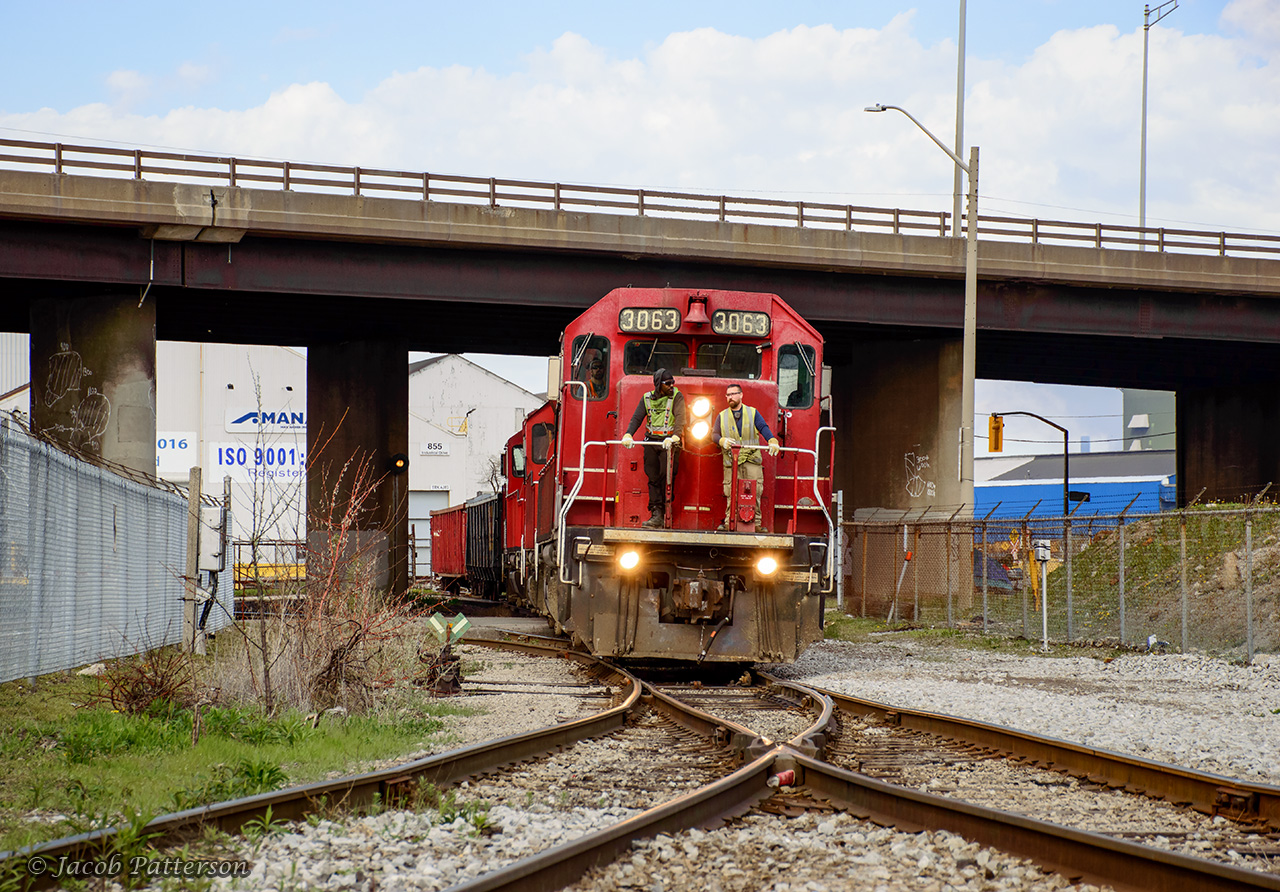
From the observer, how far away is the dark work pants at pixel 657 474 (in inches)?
460

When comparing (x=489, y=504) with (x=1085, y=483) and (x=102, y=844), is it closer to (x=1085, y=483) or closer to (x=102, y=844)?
(x=102, y=844)

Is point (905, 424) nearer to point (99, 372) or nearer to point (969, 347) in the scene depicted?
point (969, 347)

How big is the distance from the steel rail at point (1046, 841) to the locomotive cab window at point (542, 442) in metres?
7.91

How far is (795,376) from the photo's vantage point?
13.0 meters

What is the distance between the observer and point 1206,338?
1180 inches

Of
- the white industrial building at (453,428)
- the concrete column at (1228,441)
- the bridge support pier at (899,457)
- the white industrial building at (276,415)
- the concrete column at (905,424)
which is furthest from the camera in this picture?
the white industrial building at (453,428)

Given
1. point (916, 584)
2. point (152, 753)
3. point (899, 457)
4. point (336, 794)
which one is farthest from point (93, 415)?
point (336, 794)

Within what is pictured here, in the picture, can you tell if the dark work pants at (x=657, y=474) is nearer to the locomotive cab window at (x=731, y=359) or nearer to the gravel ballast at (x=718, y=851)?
the locomotive cab window at (x=731, y=359)

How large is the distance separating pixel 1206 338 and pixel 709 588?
23053 mm

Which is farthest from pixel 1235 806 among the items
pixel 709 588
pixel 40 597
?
pixel 40 597

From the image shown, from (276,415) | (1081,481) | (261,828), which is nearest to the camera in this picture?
(261,828)

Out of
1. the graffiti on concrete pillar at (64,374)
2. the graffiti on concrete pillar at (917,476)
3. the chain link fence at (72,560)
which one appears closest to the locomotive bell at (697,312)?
the chain link fence at (72,560)

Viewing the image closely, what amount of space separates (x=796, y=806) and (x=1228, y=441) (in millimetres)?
37261

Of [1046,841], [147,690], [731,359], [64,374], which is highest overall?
[64,374]
